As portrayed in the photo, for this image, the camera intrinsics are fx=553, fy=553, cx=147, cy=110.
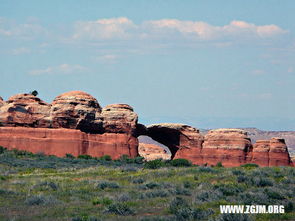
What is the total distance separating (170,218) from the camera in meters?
17.3

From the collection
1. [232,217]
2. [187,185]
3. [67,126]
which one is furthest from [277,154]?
[232,217]

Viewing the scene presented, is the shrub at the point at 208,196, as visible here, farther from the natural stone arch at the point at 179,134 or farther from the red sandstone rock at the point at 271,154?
the natural stone arch at the point at 179,134

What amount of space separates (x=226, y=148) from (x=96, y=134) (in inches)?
614

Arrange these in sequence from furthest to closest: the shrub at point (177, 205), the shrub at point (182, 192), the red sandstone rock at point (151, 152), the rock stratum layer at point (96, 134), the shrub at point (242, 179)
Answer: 1. the red sandstone rock at point (151, 152)
2. the rock stratum layer at point (96, 134)
3. the shrub at point (242, 179)
4. the shrub at point (182, 192)
5. the shrub at point (177, 205)

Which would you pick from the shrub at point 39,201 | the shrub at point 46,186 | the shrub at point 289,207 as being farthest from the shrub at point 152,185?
the shrub at point 289,207

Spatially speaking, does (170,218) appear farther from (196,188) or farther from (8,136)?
(8,136)

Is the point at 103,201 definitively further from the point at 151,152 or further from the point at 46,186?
the point at 151,152

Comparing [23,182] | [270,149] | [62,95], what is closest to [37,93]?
Result: [62,95]

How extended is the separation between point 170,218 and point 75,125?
45.3 metres

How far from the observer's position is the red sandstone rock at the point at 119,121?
63991 mm

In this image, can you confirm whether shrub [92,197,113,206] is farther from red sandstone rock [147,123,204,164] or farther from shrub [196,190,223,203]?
red sandstone rock [147,123,204,164]

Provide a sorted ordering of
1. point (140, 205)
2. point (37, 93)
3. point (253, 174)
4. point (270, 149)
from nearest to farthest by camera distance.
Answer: point (140, 205) < point (253, 174) < point (270, 149) < point (37, 93)

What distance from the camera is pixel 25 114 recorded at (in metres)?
62.2

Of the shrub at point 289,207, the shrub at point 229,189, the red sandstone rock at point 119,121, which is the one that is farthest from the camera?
the red sandstone rock at point 119,121
